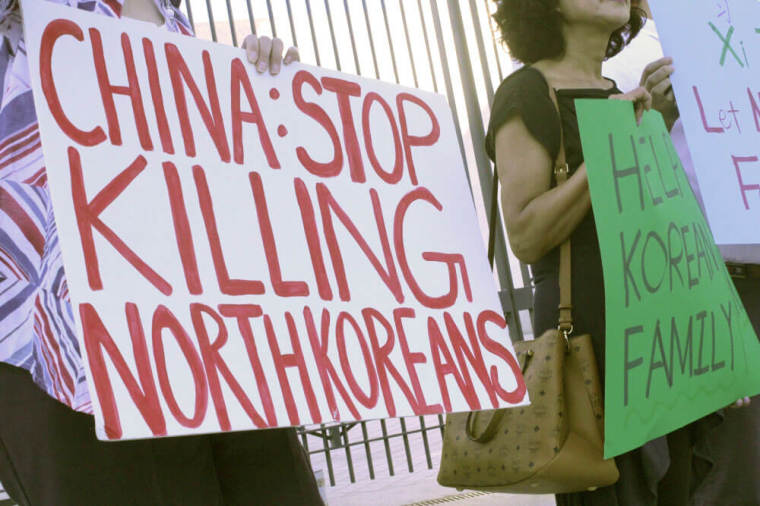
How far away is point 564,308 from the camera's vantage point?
1.53m

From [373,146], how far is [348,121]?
50mm

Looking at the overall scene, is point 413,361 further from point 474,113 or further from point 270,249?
point 474,113

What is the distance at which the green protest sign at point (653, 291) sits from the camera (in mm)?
1419

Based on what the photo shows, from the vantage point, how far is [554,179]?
1566mm

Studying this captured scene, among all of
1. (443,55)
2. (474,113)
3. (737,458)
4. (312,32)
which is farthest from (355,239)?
(312,32)

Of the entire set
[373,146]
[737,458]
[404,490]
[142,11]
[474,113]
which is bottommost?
[404,490]

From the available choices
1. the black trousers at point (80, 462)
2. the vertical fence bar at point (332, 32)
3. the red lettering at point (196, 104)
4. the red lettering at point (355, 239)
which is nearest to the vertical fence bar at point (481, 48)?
the vertical fence bar at point (332, 32)

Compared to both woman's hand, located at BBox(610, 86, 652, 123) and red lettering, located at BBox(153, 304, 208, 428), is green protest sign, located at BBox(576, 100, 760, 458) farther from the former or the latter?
red lettering, located at BBox(153, 304, 208, 428)

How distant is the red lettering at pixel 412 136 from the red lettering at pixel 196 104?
1.01ft

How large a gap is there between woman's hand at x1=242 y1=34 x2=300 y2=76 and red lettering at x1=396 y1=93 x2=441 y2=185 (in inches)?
8.2

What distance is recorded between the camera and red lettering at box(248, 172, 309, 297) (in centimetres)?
113

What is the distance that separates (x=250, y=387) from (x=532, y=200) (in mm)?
665

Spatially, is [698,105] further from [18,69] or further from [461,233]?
[18,69]

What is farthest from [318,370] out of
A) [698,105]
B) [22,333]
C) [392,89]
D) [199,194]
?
[698,105]
